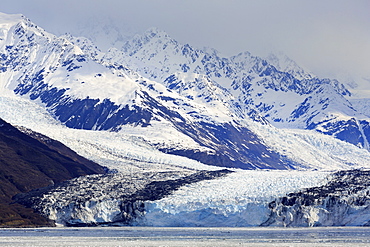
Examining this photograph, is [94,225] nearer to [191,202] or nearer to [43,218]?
[43,218]

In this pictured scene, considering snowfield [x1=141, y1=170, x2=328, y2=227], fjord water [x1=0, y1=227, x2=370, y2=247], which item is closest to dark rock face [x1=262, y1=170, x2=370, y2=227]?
snowfield [x1=141, y1=170, x2=328, y2=227]

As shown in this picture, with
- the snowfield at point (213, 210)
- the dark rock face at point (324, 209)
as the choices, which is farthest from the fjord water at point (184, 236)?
the dark rock face at point (324, 209)

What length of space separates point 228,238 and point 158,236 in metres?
15.4

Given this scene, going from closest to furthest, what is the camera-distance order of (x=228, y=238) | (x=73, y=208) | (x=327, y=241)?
(x=327, y=241), (x=228, y=238), (x=73, y=208)

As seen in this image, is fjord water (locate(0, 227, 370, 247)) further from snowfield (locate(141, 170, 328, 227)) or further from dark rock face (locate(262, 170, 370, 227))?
dark rock face (locate(262, 170, 370, 227))

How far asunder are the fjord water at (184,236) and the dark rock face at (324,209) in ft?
19.1

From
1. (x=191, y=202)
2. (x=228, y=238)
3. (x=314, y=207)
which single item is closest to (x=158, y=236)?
(x=228, y=238)

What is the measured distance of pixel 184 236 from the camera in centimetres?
15975

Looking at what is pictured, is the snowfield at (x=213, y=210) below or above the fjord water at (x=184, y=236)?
above

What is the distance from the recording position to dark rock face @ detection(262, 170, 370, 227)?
7111 inches

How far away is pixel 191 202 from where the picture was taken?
18938 cm

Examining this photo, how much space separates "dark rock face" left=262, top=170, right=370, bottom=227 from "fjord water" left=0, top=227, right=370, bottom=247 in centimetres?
584

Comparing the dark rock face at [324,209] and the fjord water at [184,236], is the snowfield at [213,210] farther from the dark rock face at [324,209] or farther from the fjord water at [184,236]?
the fjord water at [184,236]

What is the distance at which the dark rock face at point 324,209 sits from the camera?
181 meters
